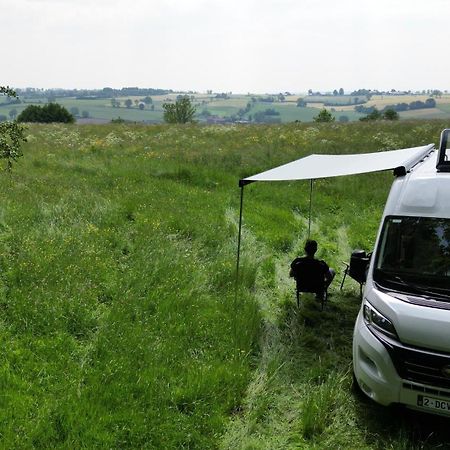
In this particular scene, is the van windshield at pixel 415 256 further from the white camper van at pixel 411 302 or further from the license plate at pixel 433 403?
the license plate at pixel 433 403

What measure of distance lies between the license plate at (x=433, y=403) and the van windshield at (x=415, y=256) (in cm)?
95

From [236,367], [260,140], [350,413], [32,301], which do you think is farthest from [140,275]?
[260,140]

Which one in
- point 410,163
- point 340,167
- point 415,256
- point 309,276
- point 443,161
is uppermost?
point 443,161

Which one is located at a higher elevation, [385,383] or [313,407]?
[385,383]

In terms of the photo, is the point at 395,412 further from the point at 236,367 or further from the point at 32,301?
the point at 32,301

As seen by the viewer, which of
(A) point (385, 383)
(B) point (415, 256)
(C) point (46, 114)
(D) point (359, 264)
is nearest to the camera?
(A) point (385, 383)

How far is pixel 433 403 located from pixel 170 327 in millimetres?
3132

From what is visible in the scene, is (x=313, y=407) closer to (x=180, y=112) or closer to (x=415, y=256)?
(x=415, y=256)

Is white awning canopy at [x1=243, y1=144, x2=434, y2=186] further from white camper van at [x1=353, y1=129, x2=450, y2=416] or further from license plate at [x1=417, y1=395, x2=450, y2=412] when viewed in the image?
license plate at [x1=417, y1=395, x2=450, y2=412]

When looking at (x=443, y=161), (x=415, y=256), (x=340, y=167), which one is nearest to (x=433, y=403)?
(x=415, y=256)

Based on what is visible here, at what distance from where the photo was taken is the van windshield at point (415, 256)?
4234 millimetres

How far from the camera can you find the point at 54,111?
187ft

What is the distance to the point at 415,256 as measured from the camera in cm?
452

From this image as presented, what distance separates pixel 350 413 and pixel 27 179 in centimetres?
992
